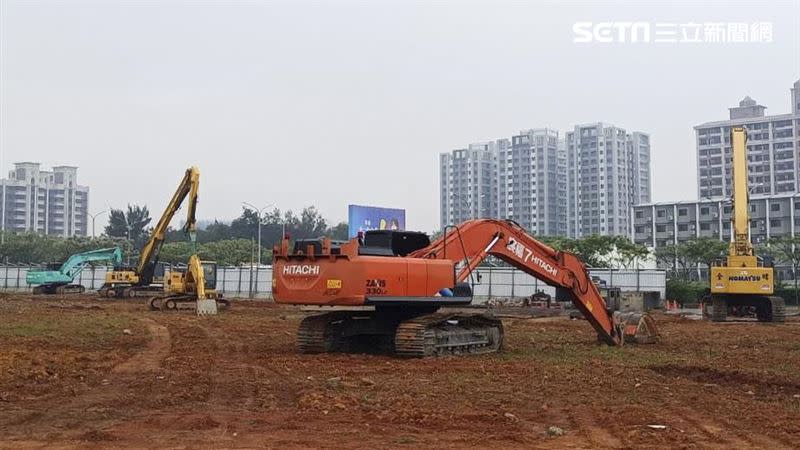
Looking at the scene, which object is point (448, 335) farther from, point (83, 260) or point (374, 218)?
point (83, 260)

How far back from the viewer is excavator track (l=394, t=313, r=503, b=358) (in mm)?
16250

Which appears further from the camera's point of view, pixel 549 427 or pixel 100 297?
pixel 100 297

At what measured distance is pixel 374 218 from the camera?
57.0 m

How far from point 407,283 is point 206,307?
75.4ft

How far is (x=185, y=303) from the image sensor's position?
42.3 m

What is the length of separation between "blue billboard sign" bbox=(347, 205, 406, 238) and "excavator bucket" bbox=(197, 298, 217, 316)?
15.5 metres

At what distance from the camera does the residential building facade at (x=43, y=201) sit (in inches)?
7037

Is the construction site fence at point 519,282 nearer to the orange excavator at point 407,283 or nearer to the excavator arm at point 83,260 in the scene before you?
the excavator arm at point 83,260

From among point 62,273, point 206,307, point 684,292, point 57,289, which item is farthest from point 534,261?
point 57,289

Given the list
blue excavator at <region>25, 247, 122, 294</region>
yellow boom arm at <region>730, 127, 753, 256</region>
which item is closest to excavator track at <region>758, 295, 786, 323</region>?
yellow boom arm at <region>730, 127, 753, 256</region>

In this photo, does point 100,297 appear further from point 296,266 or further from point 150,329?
point 296,266

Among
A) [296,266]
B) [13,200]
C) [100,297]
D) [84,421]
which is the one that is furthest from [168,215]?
[13,200]

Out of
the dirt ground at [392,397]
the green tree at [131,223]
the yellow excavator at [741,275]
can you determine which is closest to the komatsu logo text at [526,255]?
the dirt ground at [392,397]

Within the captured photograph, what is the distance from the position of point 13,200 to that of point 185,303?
154693 mm
